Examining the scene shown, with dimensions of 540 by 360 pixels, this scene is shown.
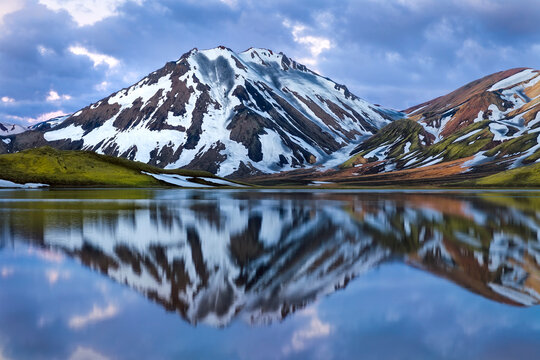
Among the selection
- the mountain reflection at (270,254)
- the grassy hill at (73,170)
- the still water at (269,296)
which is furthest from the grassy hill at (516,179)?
the still water at (269,296)

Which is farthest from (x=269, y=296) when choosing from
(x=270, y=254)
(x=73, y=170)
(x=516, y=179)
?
(x=516, y=179)

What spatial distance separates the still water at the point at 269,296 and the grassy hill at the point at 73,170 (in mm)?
119873

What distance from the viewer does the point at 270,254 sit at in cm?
2408

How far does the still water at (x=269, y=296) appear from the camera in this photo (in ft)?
38.8

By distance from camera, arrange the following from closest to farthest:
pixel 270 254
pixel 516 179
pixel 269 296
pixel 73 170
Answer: pixel 269 296, pixel 270 254, pixel 73 170, pixel 516 179

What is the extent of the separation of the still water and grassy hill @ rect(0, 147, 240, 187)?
120m

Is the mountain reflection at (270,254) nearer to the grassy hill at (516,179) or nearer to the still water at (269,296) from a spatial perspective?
the still water at (269,296)

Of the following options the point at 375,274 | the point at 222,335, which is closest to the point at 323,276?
the point at 375,274

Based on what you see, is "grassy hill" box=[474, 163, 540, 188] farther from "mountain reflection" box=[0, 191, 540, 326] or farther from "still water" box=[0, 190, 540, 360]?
"still water" box=[0, 190, 540, 360]

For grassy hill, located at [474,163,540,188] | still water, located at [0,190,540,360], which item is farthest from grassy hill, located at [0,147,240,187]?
still water, located at [0,190,540,360]

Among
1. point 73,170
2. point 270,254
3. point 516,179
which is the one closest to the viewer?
point 270,254

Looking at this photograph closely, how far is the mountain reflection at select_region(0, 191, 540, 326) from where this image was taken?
1623 cm

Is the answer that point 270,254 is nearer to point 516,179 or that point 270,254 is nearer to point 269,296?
point 269,296

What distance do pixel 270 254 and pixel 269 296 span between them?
8.02m
